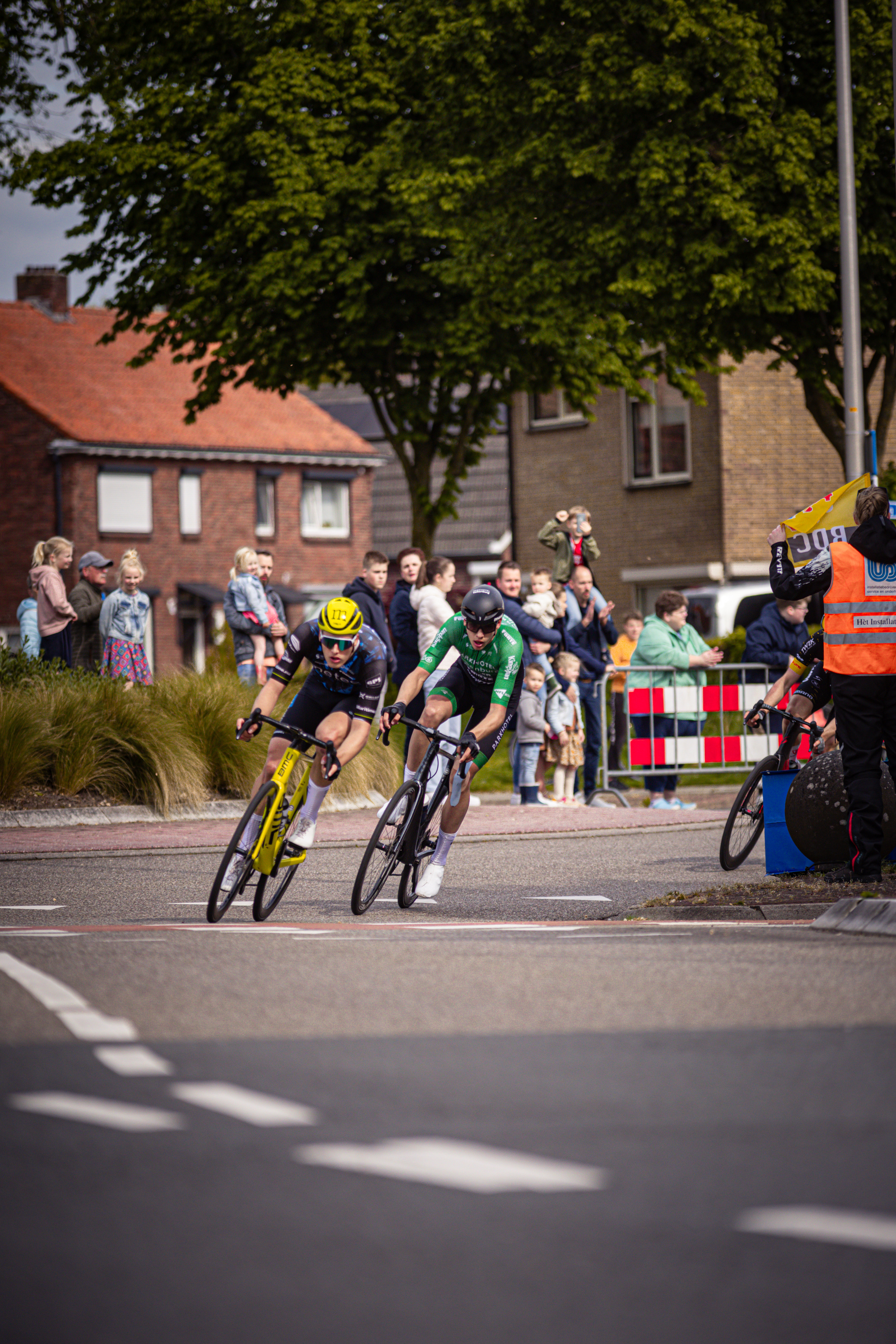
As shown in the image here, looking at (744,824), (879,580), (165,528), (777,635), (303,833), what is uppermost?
(165,528)

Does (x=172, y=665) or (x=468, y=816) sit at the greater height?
(x=172, y=665)

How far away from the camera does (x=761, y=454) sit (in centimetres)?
3562

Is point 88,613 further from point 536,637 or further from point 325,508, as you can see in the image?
point 325,508

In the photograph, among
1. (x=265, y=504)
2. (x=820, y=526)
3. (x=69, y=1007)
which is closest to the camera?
(x=69, y=1007)

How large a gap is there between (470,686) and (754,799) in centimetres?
201

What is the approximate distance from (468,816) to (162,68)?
16027mm

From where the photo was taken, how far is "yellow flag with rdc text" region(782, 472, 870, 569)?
38.5 feet

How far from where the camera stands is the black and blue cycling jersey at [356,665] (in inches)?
411

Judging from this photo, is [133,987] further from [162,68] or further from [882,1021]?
[162,68]

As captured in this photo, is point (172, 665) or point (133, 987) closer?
point (133, 987)

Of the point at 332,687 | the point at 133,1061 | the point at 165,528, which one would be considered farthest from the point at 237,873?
the point at 165,528

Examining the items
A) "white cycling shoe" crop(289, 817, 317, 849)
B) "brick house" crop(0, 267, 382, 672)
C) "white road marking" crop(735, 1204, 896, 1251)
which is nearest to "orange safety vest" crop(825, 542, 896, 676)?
"white cycling shoe" crop(289, 817, 317, 849)

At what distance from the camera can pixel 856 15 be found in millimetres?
21438

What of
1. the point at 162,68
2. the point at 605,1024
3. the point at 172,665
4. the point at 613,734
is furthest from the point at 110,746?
the point at 162,68
